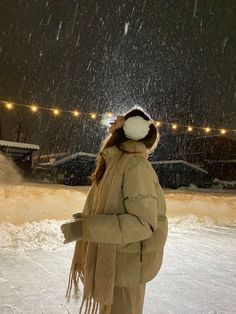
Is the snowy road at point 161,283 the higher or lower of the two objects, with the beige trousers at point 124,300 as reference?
lower

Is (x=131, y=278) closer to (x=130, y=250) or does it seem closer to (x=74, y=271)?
(x=130, y=250)

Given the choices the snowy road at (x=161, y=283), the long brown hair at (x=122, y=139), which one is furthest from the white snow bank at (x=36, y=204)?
the long brown hair at (x=122, y=139)

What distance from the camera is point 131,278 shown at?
173cm

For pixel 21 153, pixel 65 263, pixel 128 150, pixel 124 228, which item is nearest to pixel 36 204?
pixel 65 263

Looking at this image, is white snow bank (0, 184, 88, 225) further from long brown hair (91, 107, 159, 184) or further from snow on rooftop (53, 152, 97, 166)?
snow on rooftop (53, 152, 97, 166)

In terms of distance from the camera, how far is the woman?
5.42 ft

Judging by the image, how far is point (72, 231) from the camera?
5.70ft

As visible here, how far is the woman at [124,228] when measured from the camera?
1.65 metres

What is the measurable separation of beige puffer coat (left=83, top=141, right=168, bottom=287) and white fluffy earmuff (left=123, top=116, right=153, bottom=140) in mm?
59

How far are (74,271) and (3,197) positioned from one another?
735cm

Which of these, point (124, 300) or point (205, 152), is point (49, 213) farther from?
point (205, 152)

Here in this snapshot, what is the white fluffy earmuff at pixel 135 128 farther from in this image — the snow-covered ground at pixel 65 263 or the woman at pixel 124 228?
the snow-covered ground at pixel 65 263

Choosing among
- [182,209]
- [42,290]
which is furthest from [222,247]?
[182,209]

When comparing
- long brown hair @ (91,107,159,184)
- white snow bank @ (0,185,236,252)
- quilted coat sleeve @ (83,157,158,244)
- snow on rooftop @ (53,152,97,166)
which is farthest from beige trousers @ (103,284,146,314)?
snow on rooftop @ (53,152,97,166)
